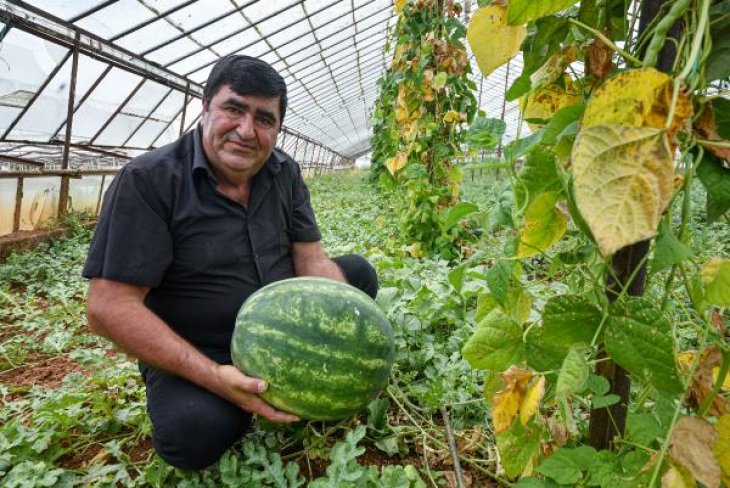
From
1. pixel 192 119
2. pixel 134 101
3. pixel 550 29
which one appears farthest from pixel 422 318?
pixel 192 119

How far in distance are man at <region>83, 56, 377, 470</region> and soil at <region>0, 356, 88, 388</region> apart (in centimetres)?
84

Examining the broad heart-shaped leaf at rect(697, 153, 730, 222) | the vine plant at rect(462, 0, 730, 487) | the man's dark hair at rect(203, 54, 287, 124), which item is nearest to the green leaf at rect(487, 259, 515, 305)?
the vine plant at rect(462, 0, 730, 487)

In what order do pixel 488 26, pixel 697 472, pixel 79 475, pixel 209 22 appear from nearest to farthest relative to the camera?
pixel 697 472 → pixel 488 26 → pixel 79 475 → pixel 209 22

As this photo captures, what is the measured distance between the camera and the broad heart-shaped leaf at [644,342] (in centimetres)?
61

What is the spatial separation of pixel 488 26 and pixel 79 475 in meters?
1.73

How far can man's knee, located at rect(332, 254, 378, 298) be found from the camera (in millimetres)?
2250

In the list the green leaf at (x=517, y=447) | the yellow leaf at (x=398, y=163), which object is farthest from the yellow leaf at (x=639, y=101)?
the yellow leaf at (x=398, y=163)

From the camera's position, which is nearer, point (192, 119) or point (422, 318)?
point (422, 318)

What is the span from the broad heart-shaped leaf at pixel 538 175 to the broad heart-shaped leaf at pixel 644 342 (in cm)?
24

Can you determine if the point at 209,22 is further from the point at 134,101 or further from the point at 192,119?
the point at 192,119

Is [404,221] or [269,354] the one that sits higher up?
[404,221]

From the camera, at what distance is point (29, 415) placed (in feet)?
6.16

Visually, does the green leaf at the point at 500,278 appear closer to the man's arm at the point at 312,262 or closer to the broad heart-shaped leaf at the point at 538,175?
the broad heart-shaped leaf at the point at 538,175

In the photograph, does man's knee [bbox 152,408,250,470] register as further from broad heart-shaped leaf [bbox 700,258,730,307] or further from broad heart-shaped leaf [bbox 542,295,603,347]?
broad heart-shaped leaf [bbox 700,258,730,307]
